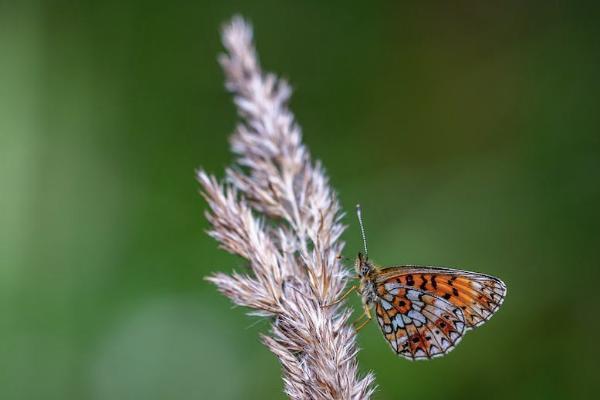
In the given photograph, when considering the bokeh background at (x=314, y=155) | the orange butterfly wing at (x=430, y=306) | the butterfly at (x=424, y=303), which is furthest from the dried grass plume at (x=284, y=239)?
the bokeh background at (x=314, y=155)

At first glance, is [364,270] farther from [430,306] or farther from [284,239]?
[284,239]

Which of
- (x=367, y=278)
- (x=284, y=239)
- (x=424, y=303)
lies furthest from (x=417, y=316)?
(x=284, y=239)

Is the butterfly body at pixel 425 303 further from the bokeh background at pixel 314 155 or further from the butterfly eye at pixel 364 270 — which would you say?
the bokeh background at pixel 314 155

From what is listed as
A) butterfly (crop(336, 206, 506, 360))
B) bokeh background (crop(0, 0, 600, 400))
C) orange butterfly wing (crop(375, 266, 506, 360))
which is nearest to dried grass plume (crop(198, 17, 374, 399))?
butterfly (crop(336, 206, 506, 360))

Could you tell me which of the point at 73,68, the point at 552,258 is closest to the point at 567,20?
the point at 552,258

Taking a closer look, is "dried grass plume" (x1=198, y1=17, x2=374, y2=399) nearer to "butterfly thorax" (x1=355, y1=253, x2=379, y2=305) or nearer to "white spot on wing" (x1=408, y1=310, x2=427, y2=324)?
"butterfly thorax" (x1=355, y1=253, x2=379, y2=305)
